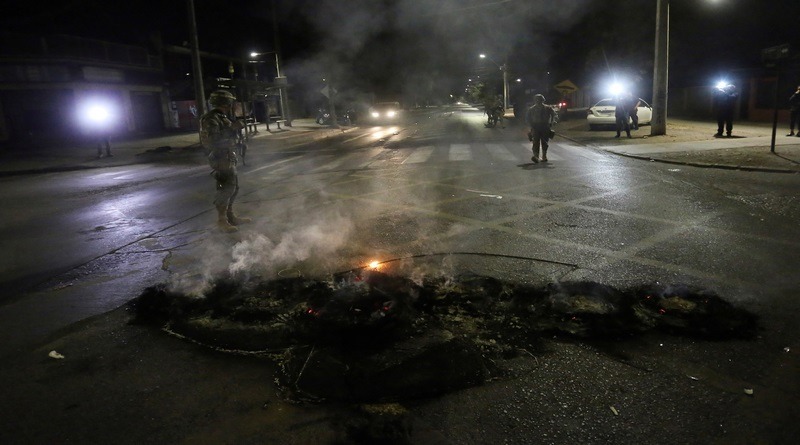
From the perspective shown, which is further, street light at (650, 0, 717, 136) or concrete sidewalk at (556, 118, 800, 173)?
street light at (650, 0, 717, 136)

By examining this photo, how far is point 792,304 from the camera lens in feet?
10.2

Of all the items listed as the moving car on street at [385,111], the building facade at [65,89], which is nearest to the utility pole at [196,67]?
the building facade at [65,89]

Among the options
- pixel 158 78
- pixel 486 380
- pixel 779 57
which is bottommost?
pixel 486 380

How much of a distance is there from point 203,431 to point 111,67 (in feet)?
78.8

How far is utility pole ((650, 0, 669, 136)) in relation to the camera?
12.8 metres

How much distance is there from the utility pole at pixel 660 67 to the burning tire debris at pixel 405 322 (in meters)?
11.5

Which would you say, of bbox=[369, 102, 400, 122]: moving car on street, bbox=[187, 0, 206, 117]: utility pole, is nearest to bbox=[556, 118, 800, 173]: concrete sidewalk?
bbox=[187, 0, 206, 117]: utility pole

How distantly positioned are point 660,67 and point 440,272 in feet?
39.6

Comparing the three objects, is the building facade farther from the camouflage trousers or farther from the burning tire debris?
the burning tire debris

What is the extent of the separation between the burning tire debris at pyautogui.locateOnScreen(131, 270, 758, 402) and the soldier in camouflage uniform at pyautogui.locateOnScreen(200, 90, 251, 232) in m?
1.92

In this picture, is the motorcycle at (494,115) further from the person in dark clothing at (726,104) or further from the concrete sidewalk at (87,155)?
the concrete sidewalk at (87,155)

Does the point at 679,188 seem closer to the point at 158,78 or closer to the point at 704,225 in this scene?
the point at 704,225

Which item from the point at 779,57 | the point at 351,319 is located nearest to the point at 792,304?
the point at 351,319

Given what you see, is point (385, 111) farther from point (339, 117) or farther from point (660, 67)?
point (660, 67)
